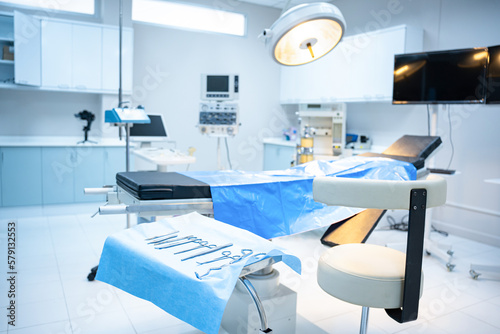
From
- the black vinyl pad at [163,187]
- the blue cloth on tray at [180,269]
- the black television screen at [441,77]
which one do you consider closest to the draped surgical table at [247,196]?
the black vinyl pad at [163,187]

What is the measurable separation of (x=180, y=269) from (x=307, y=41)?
1489 mm

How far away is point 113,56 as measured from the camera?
5.02 metres

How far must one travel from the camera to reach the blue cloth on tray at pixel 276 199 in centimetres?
213

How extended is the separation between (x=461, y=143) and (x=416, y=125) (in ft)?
1.96

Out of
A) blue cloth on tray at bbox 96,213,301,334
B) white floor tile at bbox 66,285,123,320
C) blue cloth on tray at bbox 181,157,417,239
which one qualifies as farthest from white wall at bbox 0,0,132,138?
blue cloth on tray at bbox 96,213,301,334

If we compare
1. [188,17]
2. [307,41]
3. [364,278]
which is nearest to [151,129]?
[188,17]

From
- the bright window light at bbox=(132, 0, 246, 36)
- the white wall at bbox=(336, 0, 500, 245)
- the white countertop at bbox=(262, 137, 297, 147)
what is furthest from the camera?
the white countertop at bbox=(262, 137, 297, 147)

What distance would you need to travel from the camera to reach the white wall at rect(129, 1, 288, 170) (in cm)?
568

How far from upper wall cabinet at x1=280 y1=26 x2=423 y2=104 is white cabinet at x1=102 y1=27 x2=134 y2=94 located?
8.14ft

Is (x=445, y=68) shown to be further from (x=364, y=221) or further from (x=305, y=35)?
(x=305, y=35)

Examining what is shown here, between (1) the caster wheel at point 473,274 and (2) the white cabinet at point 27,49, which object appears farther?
(2) the white cabinet at point 27,49

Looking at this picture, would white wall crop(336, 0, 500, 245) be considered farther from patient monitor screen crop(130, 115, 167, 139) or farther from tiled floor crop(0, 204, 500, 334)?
patient monitor screen crop(130, 115, 167, 139)

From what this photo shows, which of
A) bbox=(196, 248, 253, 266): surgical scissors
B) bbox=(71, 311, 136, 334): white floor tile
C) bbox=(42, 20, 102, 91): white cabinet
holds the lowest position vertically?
bbox=(71, 311, 136, 334): white floor tile

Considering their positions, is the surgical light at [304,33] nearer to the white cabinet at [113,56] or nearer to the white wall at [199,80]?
the white cabinet at [113,56]
